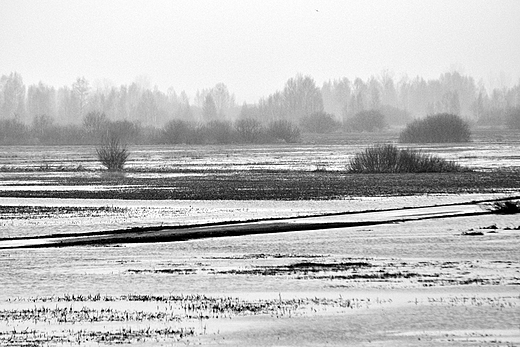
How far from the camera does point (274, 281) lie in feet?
49.9

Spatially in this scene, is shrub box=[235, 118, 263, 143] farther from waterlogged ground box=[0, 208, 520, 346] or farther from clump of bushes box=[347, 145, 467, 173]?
waterlogged ground box=[0, 208, 520, 346]

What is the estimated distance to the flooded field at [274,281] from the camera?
11.6m

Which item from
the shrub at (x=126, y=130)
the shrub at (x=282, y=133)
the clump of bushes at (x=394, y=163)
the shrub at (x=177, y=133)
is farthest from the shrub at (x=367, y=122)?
the clump of bushes at (x=394, y=163)

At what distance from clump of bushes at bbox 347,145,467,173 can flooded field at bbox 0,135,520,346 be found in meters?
20.4

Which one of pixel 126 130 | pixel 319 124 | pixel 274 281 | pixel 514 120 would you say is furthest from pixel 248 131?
pixel 274 281

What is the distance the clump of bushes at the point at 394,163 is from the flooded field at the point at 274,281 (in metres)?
20.4

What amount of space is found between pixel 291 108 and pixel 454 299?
167 m

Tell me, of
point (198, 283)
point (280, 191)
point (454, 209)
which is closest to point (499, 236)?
point (454, 209)

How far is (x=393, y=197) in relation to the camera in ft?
105

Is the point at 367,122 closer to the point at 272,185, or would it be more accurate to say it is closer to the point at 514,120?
the point at 514,120

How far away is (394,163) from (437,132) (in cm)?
4626

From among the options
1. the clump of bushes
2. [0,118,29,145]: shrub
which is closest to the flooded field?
the clump of bushes

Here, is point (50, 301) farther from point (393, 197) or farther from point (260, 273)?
point (393, 197)

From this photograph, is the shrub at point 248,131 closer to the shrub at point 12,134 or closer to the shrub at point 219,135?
the shrub at point 219,135
